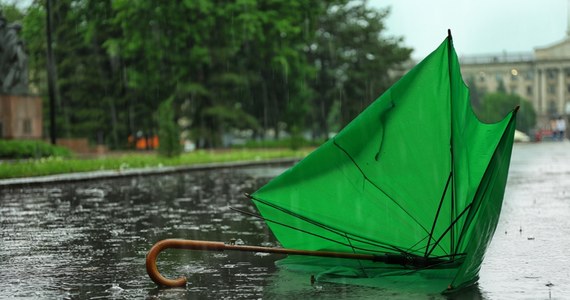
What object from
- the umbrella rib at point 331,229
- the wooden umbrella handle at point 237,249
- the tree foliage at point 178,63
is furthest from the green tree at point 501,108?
the wooden umbrella handle at point 237,249

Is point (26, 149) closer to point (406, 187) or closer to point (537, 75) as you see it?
point (406, 187)

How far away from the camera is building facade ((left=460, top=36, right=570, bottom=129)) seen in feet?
A: 515

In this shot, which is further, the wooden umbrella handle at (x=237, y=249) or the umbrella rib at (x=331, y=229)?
the umbrella rib at (x=331, y=229)

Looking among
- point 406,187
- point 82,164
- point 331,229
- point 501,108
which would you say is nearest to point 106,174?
point 82,164

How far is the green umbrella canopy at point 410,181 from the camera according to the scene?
22.4 feet

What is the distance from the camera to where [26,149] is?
33.0 m

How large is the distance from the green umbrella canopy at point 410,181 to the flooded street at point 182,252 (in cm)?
45

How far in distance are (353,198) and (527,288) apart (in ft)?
5.04

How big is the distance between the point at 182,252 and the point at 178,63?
1610 inches

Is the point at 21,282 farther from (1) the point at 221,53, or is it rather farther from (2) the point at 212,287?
(1) the point at 221,53

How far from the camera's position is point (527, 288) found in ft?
22.4

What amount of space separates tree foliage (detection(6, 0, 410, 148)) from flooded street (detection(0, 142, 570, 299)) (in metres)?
30.5

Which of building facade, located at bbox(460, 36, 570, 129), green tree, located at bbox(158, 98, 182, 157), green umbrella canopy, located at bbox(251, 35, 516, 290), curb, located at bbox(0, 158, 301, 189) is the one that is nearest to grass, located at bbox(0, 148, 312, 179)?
green tree, located at bbox(158, 98, 182, 157)

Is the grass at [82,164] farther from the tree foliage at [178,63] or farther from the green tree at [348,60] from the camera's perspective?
the green tree at [348,60]
